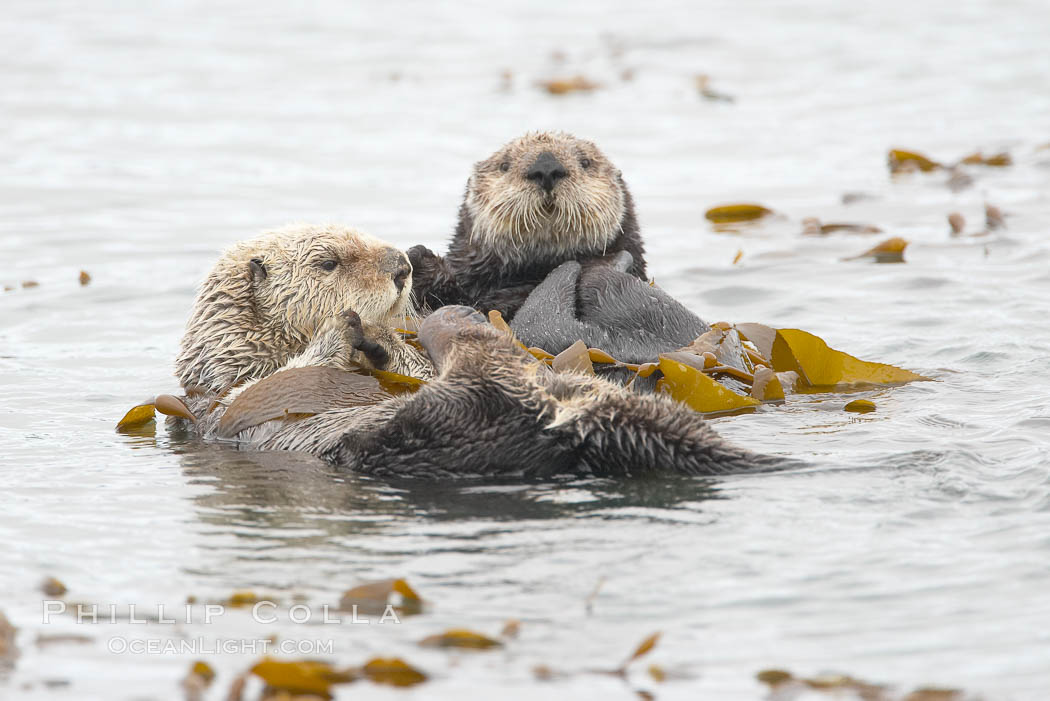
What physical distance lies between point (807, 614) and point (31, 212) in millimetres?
8776

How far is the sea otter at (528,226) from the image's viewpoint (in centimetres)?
554

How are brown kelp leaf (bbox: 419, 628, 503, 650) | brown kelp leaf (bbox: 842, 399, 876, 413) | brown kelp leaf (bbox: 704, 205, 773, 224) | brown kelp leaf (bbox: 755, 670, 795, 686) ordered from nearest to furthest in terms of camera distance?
brown kelp leaf (bbox: 755, 670, 795, 686), brown kelp leaf (bbox: 419, 628, 503, 650), brown kelp leaf (bbox: 842, 399, 876, 413), brown kelp leaf (bbox: 704, 205, 773, 224)

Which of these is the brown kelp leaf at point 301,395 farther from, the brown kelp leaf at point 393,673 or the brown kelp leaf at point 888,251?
the brown kelp leaf at point 888,251

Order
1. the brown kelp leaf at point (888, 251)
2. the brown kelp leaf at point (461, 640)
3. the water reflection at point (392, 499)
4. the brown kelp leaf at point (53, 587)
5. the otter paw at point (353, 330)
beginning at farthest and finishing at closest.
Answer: the brown kelp leaf at point (888, 251)
the otter paw at point (353, 330)
the water reflection at point (392, 499)
the brown kelp leaf at point (53, 587)
the brown kelp leaf at point (461, 640)

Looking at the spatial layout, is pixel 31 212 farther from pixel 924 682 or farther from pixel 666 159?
pixel 924 682

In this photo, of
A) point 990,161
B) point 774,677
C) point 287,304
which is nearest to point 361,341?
point 287,304

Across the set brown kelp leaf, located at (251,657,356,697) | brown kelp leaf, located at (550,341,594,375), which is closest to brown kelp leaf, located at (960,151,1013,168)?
brown kelp leaf, located at (550,341,594,375)

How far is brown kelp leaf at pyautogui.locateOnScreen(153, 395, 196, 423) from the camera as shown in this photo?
4.99m

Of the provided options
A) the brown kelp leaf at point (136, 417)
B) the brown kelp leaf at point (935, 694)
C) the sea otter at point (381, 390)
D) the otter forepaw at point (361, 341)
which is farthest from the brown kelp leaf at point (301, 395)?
the brown kelp leaf at point (935, 694)

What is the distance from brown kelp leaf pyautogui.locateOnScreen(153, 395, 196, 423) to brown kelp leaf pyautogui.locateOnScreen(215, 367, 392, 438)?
0.34 meters

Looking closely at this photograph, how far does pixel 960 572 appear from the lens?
11.0ft

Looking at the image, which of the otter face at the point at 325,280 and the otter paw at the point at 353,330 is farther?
the otter face at the point at 325,280

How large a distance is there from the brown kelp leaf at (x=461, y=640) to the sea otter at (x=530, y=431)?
3.62 feet

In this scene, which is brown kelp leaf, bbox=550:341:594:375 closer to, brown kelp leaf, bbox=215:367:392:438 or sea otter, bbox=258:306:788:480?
sea otter, bbox=258:306:788:480
